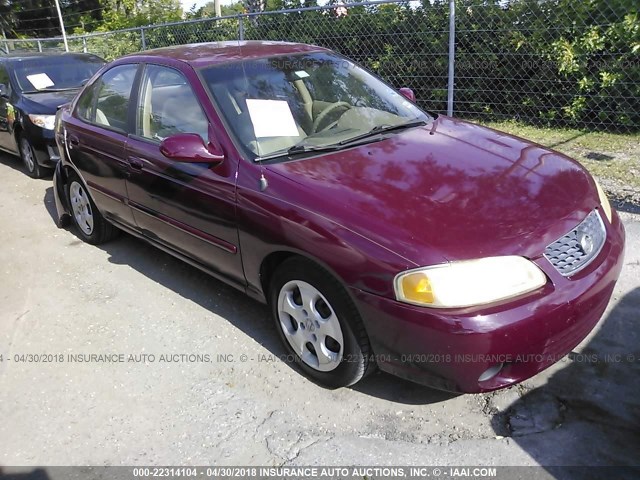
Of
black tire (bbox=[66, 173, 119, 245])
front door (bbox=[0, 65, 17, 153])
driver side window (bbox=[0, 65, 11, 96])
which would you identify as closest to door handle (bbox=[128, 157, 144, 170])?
black tire (bbox=[66, 173, 119, 245])

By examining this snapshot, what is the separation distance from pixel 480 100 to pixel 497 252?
18.7 ft

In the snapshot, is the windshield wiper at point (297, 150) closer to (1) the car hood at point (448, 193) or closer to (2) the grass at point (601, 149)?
(1) the car hood at point (448, 193)

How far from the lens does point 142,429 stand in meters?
2.90

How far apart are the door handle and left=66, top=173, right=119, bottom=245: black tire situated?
1.14m

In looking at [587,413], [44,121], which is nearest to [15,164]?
[44,121]

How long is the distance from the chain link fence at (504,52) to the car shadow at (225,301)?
12.6 ft

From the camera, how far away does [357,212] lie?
268 centimetres

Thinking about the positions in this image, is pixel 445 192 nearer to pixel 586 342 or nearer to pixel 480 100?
pixel 586 342

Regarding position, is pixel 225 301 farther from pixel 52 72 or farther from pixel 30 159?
pixel 52 72

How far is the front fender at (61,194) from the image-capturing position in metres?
5.33

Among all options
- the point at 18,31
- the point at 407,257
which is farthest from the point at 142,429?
the point at 18,31

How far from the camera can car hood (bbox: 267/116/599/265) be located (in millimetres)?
2523

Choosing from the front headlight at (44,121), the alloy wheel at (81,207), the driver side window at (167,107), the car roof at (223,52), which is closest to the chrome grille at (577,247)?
the driver side window at (167,107)

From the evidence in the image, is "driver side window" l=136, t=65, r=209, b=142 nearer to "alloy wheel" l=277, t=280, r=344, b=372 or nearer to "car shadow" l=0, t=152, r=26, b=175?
"alloy wheel" l=277, t=280, r=344, b=372
